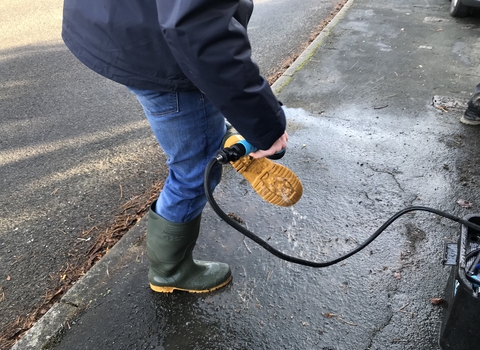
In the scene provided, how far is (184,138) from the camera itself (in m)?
1.61

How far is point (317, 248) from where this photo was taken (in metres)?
2.38

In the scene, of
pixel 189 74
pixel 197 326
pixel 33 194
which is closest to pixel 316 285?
pixel 197 326

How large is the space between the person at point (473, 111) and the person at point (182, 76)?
2573 millimetres

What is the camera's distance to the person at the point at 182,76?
44.6 inches

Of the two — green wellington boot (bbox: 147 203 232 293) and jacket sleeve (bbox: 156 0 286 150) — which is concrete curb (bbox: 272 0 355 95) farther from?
jacket sleeve (bbox: 156 0 286 150)

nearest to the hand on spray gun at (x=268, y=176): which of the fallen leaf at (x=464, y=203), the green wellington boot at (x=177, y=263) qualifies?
the green wellington boot at (x=177, y=263)

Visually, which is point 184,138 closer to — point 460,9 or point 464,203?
point 464,203

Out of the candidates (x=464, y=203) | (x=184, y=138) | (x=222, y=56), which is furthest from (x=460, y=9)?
(x=222, y=56)

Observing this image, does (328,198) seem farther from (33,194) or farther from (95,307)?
(33,194)

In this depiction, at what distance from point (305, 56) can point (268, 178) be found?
3.74 metres

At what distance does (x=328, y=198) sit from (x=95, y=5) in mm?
1948

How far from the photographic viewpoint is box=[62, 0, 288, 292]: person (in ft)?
3.71

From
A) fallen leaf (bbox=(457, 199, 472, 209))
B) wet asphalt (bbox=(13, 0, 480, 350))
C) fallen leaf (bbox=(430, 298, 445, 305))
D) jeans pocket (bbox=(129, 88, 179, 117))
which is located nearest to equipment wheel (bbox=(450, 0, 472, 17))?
wet asphalt (bbox=(13, 0, 480, 350))

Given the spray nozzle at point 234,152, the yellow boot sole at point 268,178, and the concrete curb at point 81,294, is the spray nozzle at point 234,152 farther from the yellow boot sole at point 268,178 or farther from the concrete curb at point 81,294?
the concrete curb at point 81,294
